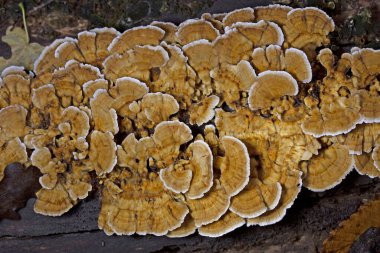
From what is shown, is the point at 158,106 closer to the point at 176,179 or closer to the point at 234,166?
the point at 176,179

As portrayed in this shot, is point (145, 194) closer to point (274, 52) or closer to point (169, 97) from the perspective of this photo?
point (169, 97)

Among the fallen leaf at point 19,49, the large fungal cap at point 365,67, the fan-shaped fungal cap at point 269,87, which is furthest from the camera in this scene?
the fallen leaf at point 19,49

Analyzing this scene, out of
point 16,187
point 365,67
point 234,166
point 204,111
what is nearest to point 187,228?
point 234,166

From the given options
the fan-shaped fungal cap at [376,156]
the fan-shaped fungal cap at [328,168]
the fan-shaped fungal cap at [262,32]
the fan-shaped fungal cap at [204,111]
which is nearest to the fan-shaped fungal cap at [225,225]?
the fan-shaped fungal cap at [328,168]

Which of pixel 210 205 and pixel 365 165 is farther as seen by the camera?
pixel 365 165

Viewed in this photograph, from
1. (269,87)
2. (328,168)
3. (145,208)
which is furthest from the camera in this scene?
(328,168)

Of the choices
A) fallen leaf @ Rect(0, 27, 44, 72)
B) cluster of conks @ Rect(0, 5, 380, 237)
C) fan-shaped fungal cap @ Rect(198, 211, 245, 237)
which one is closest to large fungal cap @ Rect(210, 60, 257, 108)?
cluster of conks @ Rect(0, 5, 380, 237)

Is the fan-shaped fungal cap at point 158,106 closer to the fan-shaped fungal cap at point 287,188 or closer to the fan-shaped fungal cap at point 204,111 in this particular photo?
the fan-shaped fungal cap at point 204,111

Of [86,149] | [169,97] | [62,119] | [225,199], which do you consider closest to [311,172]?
[225,199]
